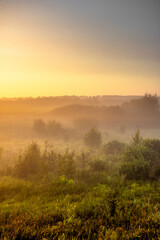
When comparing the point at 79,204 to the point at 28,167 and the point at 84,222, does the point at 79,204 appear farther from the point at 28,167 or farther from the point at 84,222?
the point at 28,167

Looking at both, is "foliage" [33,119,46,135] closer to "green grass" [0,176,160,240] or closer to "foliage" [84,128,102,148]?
"foliage" [84,128,102,148]

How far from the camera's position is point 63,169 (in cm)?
1404

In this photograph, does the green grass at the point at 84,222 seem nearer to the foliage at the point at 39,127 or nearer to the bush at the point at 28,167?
the bush at the point at 28,167

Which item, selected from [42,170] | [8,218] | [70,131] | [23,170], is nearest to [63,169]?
[42,170]

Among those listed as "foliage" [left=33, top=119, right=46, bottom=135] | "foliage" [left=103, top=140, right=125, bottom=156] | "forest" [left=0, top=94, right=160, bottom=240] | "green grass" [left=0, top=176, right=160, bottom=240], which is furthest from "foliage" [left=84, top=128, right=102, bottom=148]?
"green grass" [left=0, top=176, right=160, bottom=240]

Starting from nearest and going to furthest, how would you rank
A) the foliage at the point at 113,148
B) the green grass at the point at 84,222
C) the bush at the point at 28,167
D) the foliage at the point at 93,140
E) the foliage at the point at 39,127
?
the green grass at the point at 84,222 < the bush at the point at 28,167 < the foliage at the point at 113,148 < the foliage at the point at 93,140 < the foliage at the point at 39,127

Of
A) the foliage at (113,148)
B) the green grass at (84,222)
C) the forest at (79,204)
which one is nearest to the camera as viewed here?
the green grass at (84,222)

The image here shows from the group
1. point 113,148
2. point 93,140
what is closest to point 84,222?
point 113,148

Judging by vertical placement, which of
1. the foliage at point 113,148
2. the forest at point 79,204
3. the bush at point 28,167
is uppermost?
the forest at point 79,204

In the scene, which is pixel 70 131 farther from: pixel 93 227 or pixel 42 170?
pixel 93 227

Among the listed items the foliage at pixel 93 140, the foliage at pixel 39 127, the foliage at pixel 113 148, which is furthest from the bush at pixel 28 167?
the foliage at pixel 39 127

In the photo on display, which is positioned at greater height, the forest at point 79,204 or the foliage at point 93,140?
the forest at point 79,204

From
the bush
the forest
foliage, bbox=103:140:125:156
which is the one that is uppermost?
the forest

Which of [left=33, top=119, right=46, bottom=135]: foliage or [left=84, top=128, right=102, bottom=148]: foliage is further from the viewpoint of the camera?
[left=33, top=119, right=46, bottom=135]: foliage
